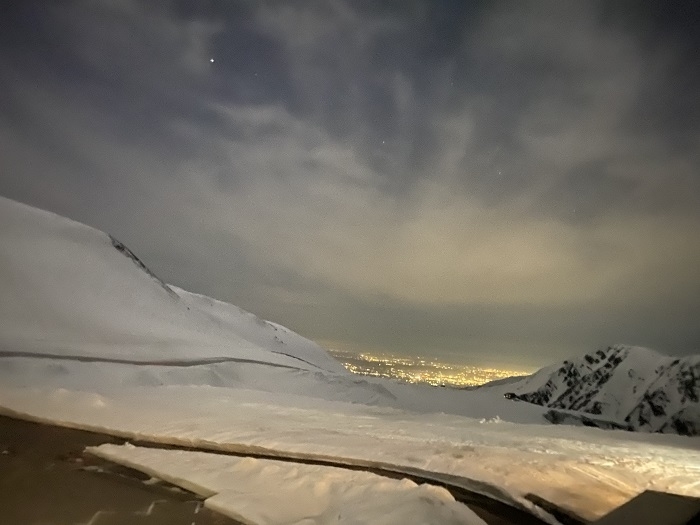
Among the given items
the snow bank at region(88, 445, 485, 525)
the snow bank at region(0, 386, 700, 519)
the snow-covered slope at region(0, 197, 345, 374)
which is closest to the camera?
the snow bank at region(88, 445, 485, 525)

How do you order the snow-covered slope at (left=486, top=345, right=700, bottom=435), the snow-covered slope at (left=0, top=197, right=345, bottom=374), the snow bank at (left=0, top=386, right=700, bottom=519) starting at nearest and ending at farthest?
the snow bank at (left=0, top=386, right=700, bottom=519)
the snow-covered slope at (left=0, top=197, right=345, bottom=374)
the snow-covered slope at (left=486, top=345, right=700, bottom=435)

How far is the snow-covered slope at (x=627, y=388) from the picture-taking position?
7144cm

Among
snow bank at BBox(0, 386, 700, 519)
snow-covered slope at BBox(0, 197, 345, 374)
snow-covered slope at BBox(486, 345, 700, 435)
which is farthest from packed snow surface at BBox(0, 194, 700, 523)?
snow-covered slope at BBox(486, 345, 700, 435)

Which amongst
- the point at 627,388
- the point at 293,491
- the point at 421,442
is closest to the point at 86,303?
the point at 421,442

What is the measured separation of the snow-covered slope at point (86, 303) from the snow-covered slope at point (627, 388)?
189 ft

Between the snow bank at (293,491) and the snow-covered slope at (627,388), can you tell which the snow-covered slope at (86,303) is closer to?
the snow bank at (293,491)

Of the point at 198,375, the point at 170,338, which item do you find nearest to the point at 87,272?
the point at 170,338

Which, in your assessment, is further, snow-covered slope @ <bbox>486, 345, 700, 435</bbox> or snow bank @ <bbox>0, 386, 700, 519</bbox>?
snow-covered slope @ <bbox>486, 345, 700, 435</bbox>

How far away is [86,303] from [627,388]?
96.5 meters

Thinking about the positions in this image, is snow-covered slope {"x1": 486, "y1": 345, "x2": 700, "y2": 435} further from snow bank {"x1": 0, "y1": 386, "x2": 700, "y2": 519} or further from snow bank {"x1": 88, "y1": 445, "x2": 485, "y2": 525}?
snow bank {"x1": 88, "y1": 445, "x2": 485, "y2": 525}

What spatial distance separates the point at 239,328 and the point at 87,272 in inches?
1332

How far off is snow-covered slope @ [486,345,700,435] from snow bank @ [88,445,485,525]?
6925 centimetres

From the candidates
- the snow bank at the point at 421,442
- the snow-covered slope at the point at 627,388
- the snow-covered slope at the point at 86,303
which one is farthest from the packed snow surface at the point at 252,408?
the snow-covered slope at the point at 627,388

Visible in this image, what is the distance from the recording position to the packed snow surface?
690 centimetres
